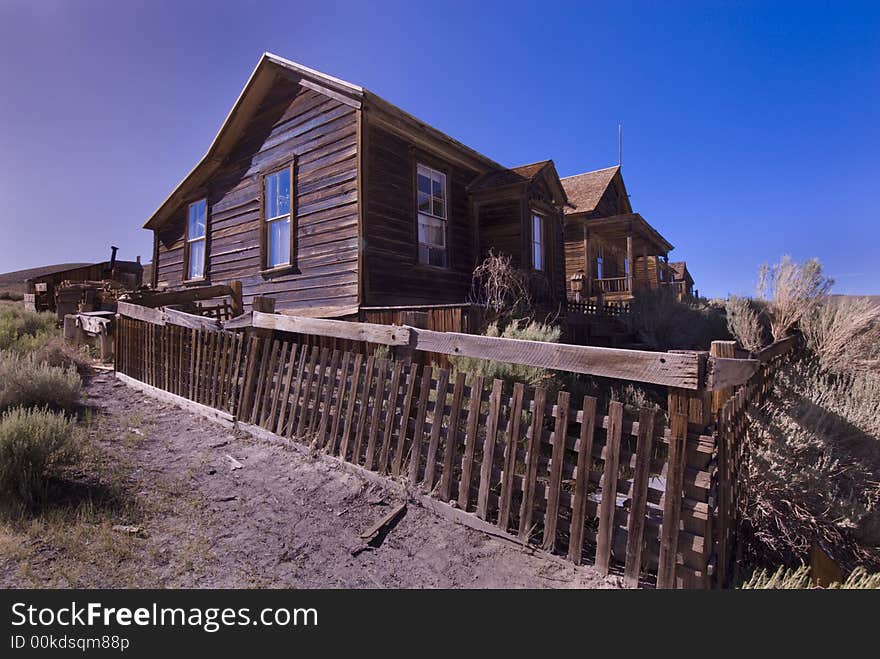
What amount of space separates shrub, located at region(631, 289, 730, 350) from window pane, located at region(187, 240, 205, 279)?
12.1m

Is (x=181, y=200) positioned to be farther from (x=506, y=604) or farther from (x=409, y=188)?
A: (x=506, y=604)

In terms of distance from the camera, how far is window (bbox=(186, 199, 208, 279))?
42.2 ft

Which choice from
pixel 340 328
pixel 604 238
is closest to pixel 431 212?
pixel 340 328

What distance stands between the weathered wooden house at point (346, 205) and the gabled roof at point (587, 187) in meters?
6.53

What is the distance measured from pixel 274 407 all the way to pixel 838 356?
709 cm

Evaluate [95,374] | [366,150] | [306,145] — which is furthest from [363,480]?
[306,145]

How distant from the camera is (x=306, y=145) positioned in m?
9.59

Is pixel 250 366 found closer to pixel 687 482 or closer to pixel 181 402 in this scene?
pixel 181 402

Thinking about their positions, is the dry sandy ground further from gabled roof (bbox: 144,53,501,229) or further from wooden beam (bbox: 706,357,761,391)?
gabled roof (bbox: 144,53,501,229)

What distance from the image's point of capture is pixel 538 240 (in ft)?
42.5

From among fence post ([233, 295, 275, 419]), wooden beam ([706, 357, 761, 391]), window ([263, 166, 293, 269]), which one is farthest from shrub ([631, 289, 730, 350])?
window ([263, 166, 293, 269])

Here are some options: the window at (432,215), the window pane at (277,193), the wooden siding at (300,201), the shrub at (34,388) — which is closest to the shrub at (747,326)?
the window at (432,215)

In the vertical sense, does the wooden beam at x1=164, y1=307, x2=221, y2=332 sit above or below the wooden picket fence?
above

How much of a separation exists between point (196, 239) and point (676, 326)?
523 inches
